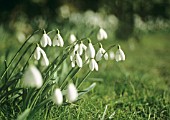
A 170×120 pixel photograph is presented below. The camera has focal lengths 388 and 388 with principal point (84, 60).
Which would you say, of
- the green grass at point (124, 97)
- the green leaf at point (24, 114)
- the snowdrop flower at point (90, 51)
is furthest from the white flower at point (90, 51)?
the green leaf at point (24, 114)

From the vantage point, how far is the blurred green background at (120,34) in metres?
3.80

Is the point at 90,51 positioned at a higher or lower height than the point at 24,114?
higher

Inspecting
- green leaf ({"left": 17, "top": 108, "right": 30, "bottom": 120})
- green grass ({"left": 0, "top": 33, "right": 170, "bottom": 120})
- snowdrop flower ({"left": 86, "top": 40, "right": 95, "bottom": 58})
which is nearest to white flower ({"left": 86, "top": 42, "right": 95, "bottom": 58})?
snowdrop flower ({"left": 86, "top": 40, "right": 95, "bottom": 58})

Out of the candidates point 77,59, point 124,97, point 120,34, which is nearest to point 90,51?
point 77,59

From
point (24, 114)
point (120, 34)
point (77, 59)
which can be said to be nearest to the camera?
point (24, 114)

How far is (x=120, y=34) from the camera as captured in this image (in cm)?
852

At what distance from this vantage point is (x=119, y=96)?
3.85 metres

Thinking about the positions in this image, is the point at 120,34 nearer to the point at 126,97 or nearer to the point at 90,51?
the point at 126,97

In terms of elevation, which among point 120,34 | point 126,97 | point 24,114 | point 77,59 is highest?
point 120,34

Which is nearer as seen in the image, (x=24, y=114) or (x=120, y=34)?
(x=24, y=114)

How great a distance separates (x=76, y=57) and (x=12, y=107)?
62cm

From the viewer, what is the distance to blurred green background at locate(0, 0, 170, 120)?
12.5 feet

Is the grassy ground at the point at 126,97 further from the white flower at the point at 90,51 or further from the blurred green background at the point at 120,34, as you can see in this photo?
the white flower at the point at 90,51

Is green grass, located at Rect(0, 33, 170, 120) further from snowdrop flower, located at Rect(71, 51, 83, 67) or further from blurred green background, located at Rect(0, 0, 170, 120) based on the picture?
snowdrop flower, located at Rect(71, 51, 83, 67)
